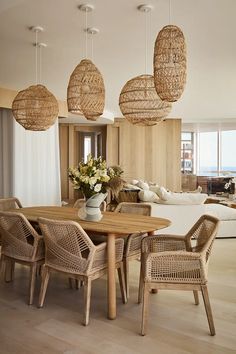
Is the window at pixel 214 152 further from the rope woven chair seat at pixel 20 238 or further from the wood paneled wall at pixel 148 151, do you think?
the rope woven chair seat at pixel 20 238

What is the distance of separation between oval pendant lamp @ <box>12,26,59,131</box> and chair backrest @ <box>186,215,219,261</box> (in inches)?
84.8

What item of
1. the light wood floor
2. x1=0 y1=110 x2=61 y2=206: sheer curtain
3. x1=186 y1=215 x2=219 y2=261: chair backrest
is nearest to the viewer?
the light wood floor

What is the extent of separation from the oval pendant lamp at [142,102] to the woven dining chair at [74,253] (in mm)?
1448

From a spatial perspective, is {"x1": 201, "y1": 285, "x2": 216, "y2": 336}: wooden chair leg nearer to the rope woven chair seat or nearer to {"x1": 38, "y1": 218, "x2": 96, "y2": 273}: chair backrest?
{"x1": 38, "y1": 218, "x2": 96, "y2": 273}: chair backrest

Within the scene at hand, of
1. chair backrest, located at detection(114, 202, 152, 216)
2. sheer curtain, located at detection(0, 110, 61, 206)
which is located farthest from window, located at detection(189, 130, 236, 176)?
chair backrest, located at detection(114, 202, 152, 216)

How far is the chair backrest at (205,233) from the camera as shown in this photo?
8.98 ft

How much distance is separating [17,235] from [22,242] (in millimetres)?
82

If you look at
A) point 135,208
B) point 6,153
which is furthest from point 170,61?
point 6,153

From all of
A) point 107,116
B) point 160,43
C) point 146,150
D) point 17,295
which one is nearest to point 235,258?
point 17,295

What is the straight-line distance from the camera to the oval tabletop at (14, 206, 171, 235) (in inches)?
118

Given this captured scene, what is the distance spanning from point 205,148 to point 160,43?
10034 millimetres

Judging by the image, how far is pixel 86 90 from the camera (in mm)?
3504

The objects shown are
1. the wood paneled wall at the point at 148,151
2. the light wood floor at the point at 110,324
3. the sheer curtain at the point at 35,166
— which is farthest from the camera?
the wood paneled wall at the point at 148,151

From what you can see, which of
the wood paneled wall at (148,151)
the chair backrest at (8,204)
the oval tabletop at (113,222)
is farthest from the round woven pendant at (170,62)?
the wood paneled wall at (148,151)
